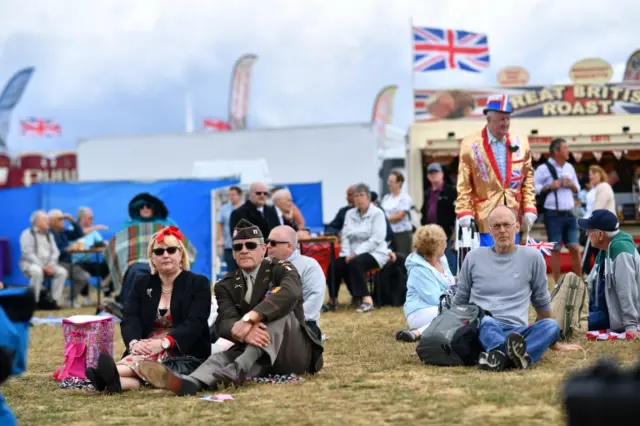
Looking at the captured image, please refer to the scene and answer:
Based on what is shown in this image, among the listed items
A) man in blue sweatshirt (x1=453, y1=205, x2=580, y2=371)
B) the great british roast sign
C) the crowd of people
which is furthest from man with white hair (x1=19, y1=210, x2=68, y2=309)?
man in blue sweatshirt (x1=453, y1=205, x2=580, y2=371)

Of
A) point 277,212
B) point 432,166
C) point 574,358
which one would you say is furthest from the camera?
point 432,166

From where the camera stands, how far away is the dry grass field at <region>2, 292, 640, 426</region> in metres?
5.08

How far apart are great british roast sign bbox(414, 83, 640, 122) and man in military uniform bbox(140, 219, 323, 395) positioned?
470 inches

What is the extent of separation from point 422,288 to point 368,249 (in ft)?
12.5

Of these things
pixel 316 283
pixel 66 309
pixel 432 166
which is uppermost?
pixel 432 166

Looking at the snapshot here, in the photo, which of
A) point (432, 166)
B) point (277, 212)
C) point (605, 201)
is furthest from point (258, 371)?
point (605, 201)

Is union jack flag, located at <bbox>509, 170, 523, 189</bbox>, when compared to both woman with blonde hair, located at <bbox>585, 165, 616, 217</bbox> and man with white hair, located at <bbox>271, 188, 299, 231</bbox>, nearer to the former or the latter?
man with white hair, located at <bbox>271, 188, 299, 231</bbox>

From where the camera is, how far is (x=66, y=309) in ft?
51.2

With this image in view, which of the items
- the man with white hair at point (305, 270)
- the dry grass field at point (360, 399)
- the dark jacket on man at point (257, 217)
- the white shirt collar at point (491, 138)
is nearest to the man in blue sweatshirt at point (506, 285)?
the dry grass field at point (360, 399)

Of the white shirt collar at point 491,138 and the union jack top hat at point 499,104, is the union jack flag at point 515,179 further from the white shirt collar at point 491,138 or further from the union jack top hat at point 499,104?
the union jack top hat at point 499,104

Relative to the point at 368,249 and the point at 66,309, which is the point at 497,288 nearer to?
the point at 368,249

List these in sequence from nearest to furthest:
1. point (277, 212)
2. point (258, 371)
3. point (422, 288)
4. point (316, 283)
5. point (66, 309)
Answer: point (258, 371) < point (316, 283) < point (422, 288) < point (277, 212) < point (66, 309)

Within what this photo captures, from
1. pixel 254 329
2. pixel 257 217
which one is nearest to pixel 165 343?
pixel 254 329

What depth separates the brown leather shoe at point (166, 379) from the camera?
20.1 feet
